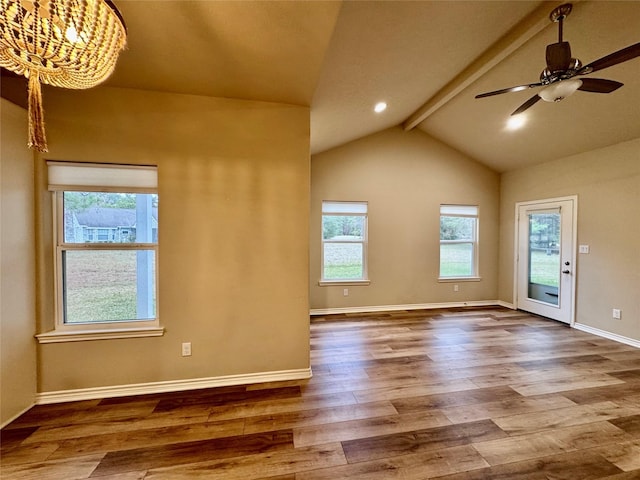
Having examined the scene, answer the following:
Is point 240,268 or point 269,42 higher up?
point 269,42

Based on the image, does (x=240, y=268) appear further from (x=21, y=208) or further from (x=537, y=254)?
(x=537, y=254)

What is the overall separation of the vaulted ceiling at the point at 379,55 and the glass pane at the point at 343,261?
1925 millimetres

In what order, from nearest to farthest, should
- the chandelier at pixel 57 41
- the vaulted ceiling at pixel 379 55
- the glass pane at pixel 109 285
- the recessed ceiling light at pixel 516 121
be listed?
the chandelier at pixel 57 41, the vaulted ceiling at pixel 379 55, the glass pane at pixel 109 285, the recessed ceiling light at pixel 516 121

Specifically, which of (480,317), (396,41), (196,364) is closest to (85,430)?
(196,364)

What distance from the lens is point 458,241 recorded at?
17.5 feet

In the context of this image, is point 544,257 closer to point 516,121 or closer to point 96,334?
point 516,121

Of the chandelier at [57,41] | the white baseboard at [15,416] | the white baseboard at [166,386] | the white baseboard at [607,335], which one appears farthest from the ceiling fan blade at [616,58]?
the white baseboard at [15,416]

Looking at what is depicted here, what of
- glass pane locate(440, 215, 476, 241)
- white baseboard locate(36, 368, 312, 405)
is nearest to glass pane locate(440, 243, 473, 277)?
glass pane locate(440, 215, 476, 241)

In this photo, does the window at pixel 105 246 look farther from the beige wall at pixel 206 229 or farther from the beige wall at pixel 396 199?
the beige wall at pixel 396 199

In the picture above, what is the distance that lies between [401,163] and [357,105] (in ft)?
6.72

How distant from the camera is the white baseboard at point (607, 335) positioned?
347 centimetres

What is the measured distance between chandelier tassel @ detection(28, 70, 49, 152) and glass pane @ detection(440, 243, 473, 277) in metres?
5.45

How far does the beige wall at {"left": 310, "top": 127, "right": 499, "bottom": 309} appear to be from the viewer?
4.79 meters

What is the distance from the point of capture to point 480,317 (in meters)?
4.61
